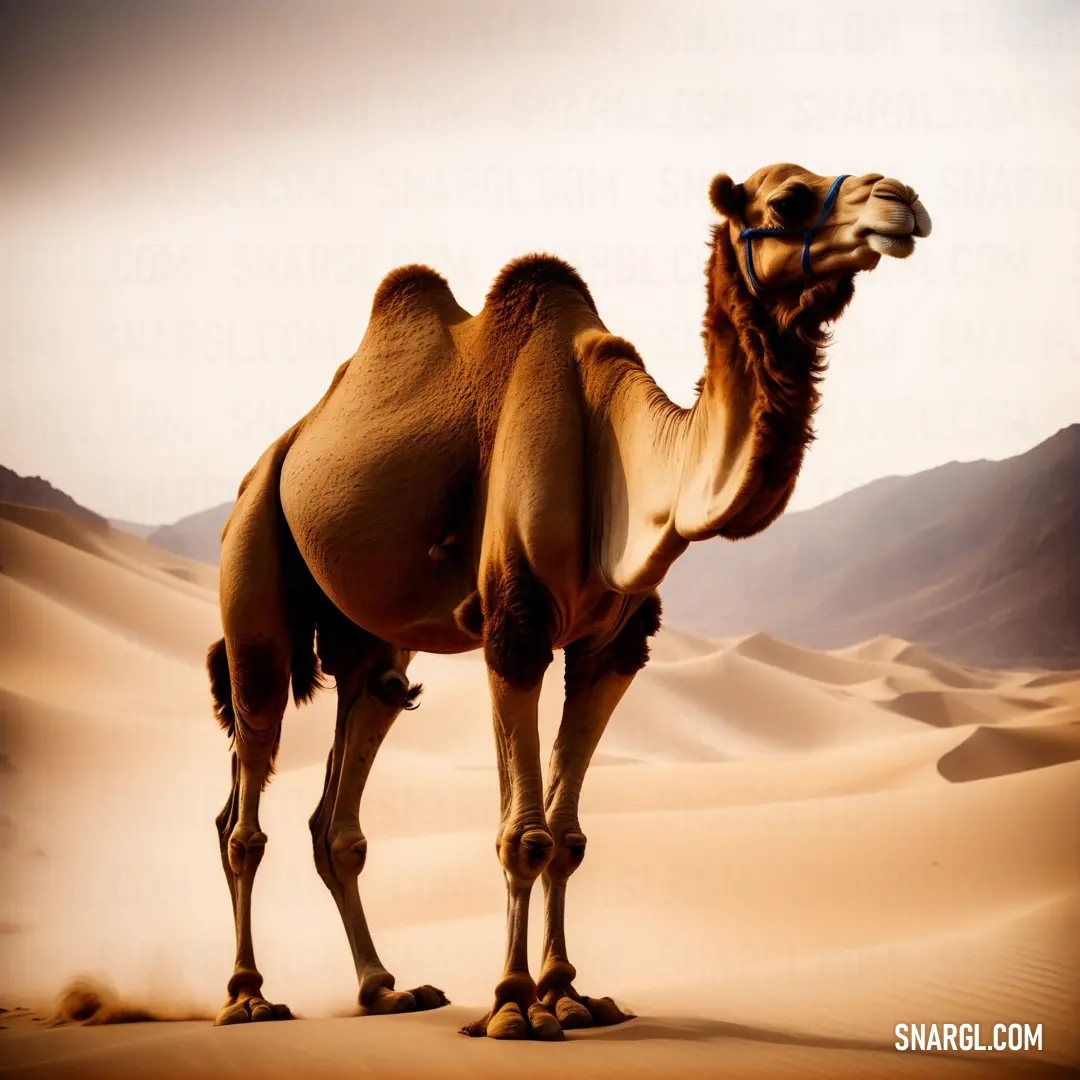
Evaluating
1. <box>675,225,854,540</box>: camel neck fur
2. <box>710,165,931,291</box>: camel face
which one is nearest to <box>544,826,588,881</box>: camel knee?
<box>675,225,854,540</box>: camel neck fur

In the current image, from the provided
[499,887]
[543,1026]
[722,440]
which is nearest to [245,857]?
[543,1026]

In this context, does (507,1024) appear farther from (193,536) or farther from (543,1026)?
(193,536)

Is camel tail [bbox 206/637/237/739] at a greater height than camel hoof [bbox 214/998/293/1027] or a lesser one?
greater

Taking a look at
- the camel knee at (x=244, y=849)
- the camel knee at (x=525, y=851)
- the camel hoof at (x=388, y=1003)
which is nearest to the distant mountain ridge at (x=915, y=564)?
the camel knee at (x=244, y=849)

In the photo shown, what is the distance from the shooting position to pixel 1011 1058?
18.1 feet

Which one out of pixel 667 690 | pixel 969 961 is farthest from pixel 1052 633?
pixel 969 961

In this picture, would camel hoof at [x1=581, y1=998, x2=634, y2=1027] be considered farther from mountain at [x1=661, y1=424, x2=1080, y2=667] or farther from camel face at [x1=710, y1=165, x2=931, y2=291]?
mountain at [x1=661, y1=424, x2=1080, y2=667]

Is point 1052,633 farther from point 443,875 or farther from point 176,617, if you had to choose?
point 443,875

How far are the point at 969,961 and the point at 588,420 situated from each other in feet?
11.0

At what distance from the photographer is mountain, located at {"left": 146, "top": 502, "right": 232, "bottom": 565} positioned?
137ft

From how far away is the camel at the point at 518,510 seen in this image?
469 centimetres

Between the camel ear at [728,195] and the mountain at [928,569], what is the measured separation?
2869 centimetres

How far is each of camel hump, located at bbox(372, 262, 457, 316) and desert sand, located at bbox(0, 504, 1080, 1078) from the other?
8.79 feet

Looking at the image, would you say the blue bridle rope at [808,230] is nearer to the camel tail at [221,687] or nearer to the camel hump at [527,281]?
the camel hump at [527,281]
